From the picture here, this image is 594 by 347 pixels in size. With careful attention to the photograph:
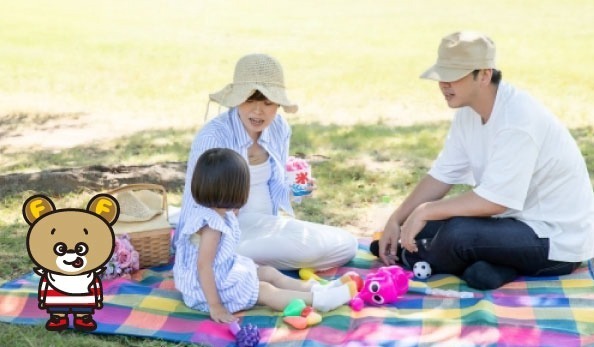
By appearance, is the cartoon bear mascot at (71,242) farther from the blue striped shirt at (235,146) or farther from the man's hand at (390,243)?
the man's hand at (390,243)

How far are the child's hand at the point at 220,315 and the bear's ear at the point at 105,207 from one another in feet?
2.97

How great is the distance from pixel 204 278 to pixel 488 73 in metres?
1.77

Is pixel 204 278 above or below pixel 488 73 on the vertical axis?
below

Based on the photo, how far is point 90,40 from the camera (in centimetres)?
1642

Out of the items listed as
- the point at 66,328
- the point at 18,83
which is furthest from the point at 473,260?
the point at 18,83

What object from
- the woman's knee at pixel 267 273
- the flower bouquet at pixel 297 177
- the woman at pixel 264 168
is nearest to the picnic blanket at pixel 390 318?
the woman's knee at pixel 267 273

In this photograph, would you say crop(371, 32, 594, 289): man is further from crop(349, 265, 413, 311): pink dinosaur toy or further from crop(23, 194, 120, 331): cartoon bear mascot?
crop(23, 194, 120, 331): cartoon bear mascot

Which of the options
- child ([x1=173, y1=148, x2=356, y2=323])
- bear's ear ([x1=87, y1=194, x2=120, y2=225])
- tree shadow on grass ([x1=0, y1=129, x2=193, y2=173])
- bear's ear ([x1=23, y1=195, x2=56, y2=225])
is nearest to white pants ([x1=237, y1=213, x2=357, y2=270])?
child ([x1=173, y1=148, x2=356, y2=323])

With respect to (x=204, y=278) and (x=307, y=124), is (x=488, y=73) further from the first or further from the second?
(x=307, y=124)

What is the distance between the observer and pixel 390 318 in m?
3.94

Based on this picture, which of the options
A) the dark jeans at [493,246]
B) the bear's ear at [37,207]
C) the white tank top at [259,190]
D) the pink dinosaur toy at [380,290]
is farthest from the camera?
the white tank top at [259,190]

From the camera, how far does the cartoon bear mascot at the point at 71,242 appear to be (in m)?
2.94

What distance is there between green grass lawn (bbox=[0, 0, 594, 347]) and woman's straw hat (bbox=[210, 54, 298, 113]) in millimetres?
1322

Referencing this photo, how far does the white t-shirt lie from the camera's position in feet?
13.8
